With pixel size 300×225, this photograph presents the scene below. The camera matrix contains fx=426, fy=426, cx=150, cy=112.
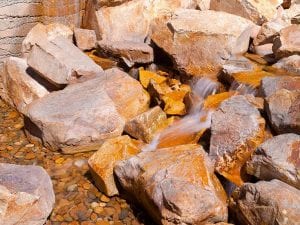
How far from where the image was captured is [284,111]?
380 centimetres

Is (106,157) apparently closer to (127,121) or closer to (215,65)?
(127,121)

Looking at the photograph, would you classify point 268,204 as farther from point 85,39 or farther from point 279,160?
point 85,39

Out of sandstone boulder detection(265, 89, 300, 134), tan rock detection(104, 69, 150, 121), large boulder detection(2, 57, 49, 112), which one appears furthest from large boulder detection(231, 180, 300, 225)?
large boulder detection(2, 57, 49, 112)

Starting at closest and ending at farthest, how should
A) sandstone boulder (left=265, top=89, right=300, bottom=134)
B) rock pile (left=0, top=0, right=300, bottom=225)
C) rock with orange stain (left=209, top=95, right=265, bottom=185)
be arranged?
rock pile (left=0, top=0, right=300, bottom=225) → sandstone boulder (left=265, top=89, right=300, bottom=134) → rock with orange stain (left=209, top=95, right=265, bottom=185)

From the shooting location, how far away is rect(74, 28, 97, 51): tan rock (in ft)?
20.8

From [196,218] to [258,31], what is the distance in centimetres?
372

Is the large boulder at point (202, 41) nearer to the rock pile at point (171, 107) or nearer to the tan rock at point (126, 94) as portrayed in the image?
the rock pile at point (171, 107)

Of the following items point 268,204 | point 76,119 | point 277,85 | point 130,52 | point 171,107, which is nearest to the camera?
point 268,204

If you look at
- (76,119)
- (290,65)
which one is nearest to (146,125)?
(76,119)

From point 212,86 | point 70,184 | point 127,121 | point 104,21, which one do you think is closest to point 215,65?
point 212,86

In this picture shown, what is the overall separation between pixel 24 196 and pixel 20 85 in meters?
2.50

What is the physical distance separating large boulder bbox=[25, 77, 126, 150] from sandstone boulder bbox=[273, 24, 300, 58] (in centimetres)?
228

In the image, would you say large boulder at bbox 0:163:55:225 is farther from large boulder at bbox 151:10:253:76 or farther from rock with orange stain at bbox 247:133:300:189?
large boulder at bbox 151:10:253:76

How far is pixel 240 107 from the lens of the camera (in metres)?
4.00
